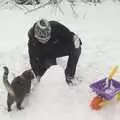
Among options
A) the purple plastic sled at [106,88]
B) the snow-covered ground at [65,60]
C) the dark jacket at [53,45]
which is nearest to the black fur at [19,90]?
the snow-covered ground at [65,60]

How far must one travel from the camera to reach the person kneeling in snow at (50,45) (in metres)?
5.17

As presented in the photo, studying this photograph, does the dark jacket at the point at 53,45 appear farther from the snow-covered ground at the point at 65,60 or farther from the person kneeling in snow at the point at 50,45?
the snow-covered ground at the point at 65,60

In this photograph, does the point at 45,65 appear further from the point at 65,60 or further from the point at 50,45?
the point at 65,60

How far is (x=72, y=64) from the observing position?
5.62m

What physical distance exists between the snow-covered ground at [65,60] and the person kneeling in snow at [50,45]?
22cm

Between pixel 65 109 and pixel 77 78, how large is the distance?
27.6 inches

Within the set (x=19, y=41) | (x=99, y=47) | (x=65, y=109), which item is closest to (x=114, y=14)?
(x=99, y=47)

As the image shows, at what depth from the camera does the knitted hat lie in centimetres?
510

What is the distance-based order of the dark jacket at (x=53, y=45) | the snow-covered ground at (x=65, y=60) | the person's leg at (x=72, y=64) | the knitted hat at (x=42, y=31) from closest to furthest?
the knitted hat at (x=42, y=31) < the snow-covered ground at (x=65, y=60) < the dark jacket at (x=53, y=45) < the person's leg at (x=72, y=64)

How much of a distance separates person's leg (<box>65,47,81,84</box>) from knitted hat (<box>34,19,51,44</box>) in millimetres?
490

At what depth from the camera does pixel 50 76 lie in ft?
19.2

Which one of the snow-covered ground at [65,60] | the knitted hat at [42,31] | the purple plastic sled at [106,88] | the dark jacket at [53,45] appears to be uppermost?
the knitted hat at [42,31]

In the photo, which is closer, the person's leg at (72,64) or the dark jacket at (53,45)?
the dark jacket at (53,45)

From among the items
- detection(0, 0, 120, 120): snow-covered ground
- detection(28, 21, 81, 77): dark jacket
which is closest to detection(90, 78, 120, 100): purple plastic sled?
detection(0, 0, 120, 120): snow-covered ground
